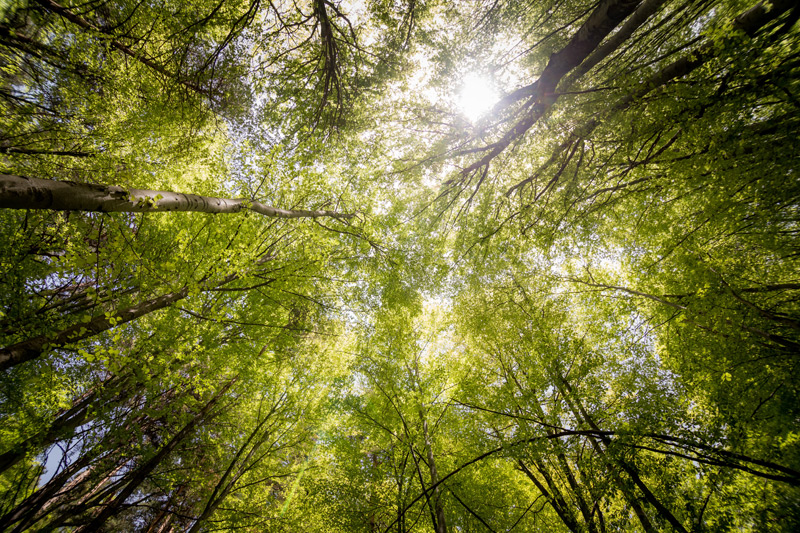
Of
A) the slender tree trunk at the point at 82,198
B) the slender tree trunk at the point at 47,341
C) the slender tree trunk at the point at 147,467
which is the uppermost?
the slender tree trunk at the point at 82,198

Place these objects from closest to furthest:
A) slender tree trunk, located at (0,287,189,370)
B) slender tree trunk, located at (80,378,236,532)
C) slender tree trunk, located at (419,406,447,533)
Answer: slender tree trunk, located at (0,287,189,370)
slender tree trunk, located at (419,406,447,533)
slender tree trunk, located at (80,378,236,532)

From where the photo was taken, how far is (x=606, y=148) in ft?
16.3

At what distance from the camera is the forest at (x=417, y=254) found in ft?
11.0

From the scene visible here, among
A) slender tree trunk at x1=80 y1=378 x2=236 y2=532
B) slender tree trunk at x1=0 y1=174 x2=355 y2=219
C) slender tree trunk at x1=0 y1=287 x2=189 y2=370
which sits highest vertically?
slender tree trunk at x1=0 y1=174 x2=355 y2=219

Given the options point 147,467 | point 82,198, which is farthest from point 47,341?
point 147,467

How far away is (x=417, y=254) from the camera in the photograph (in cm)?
709

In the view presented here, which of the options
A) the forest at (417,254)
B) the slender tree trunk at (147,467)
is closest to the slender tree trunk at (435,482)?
the forest at (417,254)

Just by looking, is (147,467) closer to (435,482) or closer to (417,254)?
(435,482)

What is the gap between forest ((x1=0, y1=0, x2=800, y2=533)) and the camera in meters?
3.36

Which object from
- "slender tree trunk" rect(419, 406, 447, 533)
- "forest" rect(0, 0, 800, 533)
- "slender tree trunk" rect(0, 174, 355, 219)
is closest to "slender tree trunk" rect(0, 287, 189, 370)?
"forest" rect(0, 0, 800, 533)

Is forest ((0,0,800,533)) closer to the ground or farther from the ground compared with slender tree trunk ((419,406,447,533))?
farther from the ground

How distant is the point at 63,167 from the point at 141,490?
1150cm

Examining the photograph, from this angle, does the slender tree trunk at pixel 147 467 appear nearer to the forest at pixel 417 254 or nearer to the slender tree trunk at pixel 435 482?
the forest at pixel 417 254

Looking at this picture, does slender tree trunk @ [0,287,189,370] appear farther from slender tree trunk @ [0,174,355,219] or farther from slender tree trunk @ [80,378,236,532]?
slender tree trunk @ [80,378,236,532]
